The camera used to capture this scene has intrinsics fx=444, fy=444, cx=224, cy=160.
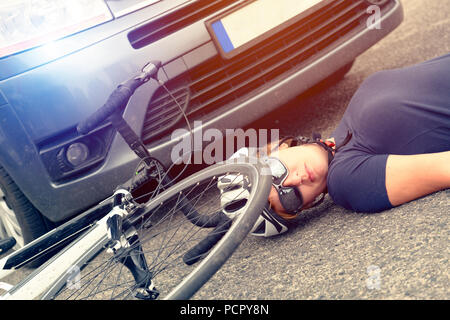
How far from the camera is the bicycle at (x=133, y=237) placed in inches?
52.4

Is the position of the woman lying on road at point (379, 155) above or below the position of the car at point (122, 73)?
below

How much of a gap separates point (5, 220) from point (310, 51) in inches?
77.7

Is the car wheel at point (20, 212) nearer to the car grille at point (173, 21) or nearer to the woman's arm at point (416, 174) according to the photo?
the car grille at point (173, 21)

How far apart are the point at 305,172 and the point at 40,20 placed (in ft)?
4.21

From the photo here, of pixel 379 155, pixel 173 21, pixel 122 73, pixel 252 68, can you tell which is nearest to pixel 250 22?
pixel 252 68

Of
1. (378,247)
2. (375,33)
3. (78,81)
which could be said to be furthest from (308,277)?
(375,33)

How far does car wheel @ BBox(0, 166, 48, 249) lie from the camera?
213 centimetres

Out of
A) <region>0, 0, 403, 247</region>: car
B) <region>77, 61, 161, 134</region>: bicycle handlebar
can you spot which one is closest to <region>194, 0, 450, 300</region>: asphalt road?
<region>0, 0, 403, 247</region>: car

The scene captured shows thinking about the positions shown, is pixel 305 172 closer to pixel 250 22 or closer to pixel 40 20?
pixel 250 22

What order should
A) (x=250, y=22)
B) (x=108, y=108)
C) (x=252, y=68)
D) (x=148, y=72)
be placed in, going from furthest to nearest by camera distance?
(x=252, y=68), (x=250, y=22), (x=148, y=72), (x=108, y=108)

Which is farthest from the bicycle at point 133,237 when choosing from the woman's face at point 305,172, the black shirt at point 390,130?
the black shirt at point 390,130

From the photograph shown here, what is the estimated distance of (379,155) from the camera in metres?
1.65

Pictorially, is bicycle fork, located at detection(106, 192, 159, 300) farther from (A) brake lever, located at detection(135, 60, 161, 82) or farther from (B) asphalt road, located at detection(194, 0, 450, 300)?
(A) brake lever, located at detection(135, 60, 161, 82)

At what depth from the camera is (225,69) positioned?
219cm
